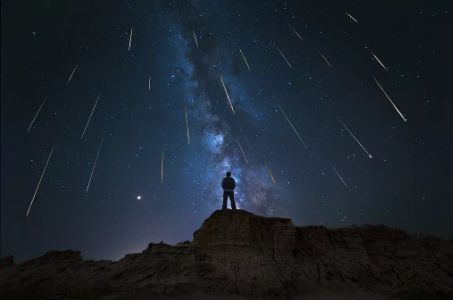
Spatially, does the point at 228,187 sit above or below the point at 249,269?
above

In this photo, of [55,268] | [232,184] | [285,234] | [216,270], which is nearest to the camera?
[216,270]

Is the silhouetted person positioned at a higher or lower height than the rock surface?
higher

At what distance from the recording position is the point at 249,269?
24.3m

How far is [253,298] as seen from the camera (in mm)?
22203

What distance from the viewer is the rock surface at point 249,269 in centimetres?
2298

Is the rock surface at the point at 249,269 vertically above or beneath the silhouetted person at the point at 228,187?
beneath

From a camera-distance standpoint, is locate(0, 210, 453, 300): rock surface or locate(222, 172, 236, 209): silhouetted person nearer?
locate(0, 210, 453, 300): rock surface

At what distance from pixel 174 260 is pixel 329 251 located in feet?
46.6

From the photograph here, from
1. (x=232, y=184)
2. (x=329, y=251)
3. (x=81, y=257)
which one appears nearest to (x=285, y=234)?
(x=329, y=251)

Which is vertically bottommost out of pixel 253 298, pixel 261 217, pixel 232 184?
pixel 253 298

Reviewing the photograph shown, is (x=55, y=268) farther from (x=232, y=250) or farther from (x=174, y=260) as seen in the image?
(x=232, y=250)

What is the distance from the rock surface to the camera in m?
23.0

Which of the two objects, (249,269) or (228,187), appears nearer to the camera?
(249,269)

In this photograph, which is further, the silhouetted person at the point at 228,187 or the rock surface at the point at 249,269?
the silhouetted person at the point at 228,187
